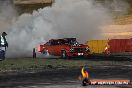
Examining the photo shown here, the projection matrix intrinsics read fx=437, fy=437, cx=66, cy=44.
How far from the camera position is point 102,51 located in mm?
42062

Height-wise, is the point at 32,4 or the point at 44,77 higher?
the point at 32,4

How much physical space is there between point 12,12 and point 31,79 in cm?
5145

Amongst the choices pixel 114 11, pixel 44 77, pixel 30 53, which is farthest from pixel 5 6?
pixel 44 77

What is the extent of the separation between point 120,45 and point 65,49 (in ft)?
27.1

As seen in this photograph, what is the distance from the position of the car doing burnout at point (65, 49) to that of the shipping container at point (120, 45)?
21.2 feet

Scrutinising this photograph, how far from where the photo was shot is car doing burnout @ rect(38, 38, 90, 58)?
33.8 metres

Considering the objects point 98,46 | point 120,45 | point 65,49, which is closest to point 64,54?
point 65,49

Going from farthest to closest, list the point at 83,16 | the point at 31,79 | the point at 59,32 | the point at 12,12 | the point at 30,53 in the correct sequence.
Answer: the point at 12,12
the point at 83,16
the point at 59,32
the point at 30,53
the point at 31,79

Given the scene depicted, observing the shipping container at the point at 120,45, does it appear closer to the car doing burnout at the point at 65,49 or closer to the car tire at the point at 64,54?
the car doing burnout at the point at 65,49

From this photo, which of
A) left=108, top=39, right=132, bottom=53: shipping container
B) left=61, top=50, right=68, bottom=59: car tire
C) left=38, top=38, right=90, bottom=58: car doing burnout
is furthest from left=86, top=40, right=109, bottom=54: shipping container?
left=61, top=50, right=68, bottom=59: car tire

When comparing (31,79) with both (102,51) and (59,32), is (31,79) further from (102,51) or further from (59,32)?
(59,32)

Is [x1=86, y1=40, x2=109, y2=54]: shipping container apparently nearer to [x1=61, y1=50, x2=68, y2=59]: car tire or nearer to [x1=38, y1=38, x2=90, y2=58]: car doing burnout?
[x1=38, y1=38, x2=90, y2=58]: car doing burnout

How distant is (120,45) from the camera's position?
40.5 meters

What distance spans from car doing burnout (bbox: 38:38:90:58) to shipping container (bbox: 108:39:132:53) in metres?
6.45
